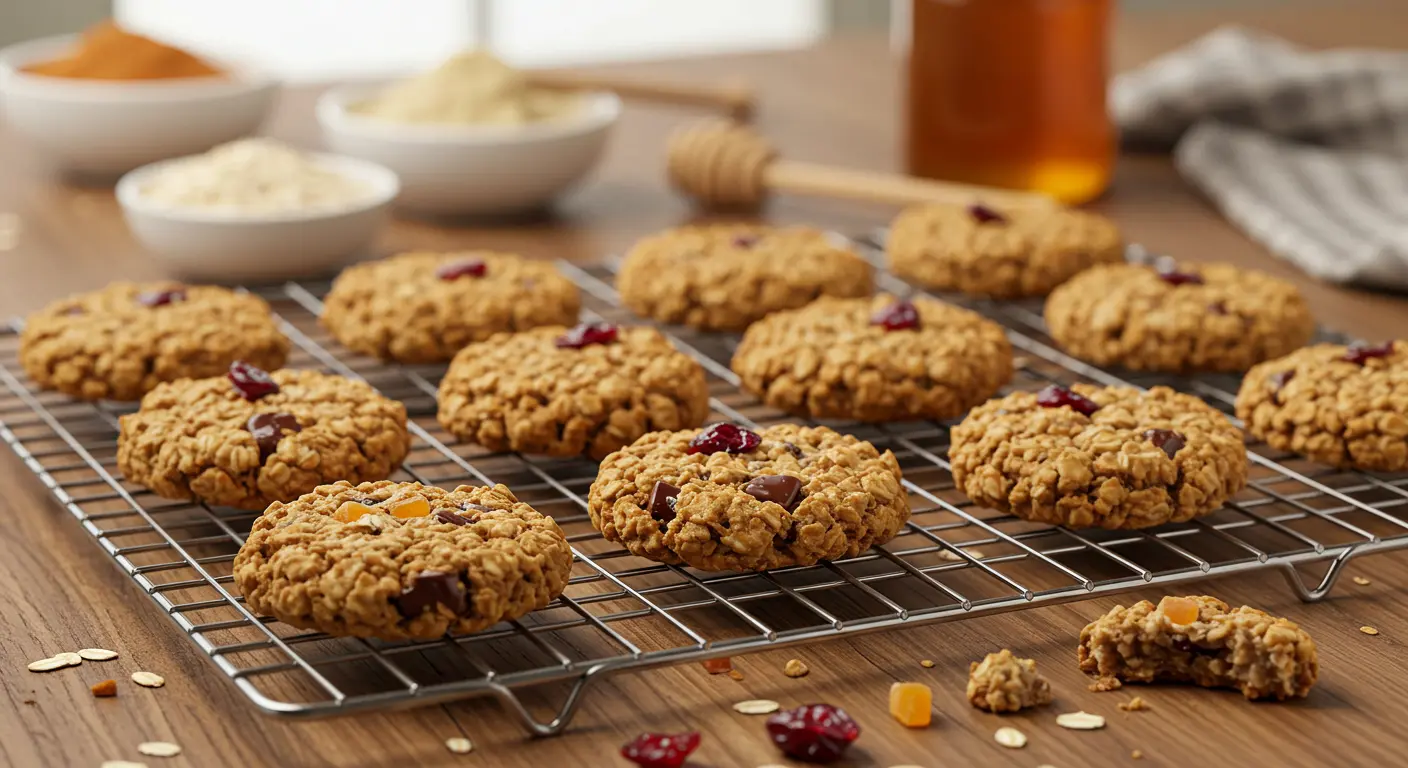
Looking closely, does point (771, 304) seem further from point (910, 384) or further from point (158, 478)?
point (158, 478)

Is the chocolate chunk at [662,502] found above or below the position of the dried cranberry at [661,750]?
above

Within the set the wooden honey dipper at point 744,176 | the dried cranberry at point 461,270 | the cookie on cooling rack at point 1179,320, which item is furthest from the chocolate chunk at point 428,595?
the wooden honey dipper at point 744,176

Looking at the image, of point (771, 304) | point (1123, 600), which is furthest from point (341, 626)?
point (771, 304)

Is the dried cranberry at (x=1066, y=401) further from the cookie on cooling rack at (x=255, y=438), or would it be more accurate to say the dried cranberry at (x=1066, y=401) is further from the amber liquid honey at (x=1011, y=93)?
the amber liquid honey at (x=1011, y=93)

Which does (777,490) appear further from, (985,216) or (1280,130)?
(1280,130)

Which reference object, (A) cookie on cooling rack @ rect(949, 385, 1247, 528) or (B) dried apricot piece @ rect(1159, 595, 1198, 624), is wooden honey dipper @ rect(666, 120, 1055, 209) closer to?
(A) cookie on cooling rack @ rect(949, 385, 1247, 528)

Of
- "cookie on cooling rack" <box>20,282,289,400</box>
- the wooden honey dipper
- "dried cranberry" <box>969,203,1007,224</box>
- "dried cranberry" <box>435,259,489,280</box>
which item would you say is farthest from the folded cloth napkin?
"cookie on cooling rack" <box>20,282,289,400</box>
